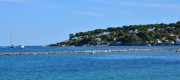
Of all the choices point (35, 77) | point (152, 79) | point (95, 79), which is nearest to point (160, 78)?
point (152, 79)

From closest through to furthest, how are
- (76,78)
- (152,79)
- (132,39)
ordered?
(152,79)
(76,78)
(132,39)

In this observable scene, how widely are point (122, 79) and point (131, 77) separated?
1.84 m

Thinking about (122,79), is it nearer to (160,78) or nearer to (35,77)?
(160,78)

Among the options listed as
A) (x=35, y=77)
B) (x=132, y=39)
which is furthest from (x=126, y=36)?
(x=35, y=77)

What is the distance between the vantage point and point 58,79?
139 feet

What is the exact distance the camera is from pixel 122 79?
40.7 meters

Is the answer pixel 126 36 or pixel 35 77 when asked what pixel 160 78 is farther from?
pixel 126 36

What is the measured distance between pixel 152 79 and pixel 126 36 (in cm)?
15883

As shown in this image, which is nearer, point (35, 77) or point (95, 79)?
point (95, 79)

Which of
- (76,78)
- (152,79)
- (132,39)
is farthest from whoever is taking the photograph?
(132,39)

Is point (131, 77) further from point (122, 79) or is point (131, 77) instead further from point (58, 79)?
point (58, 79)

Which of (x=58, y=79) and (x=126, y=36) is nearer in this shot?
(x=58, y=79)

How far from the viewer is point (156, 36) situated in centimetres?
19875

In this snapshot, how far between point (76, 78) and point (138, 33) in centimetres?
15828
